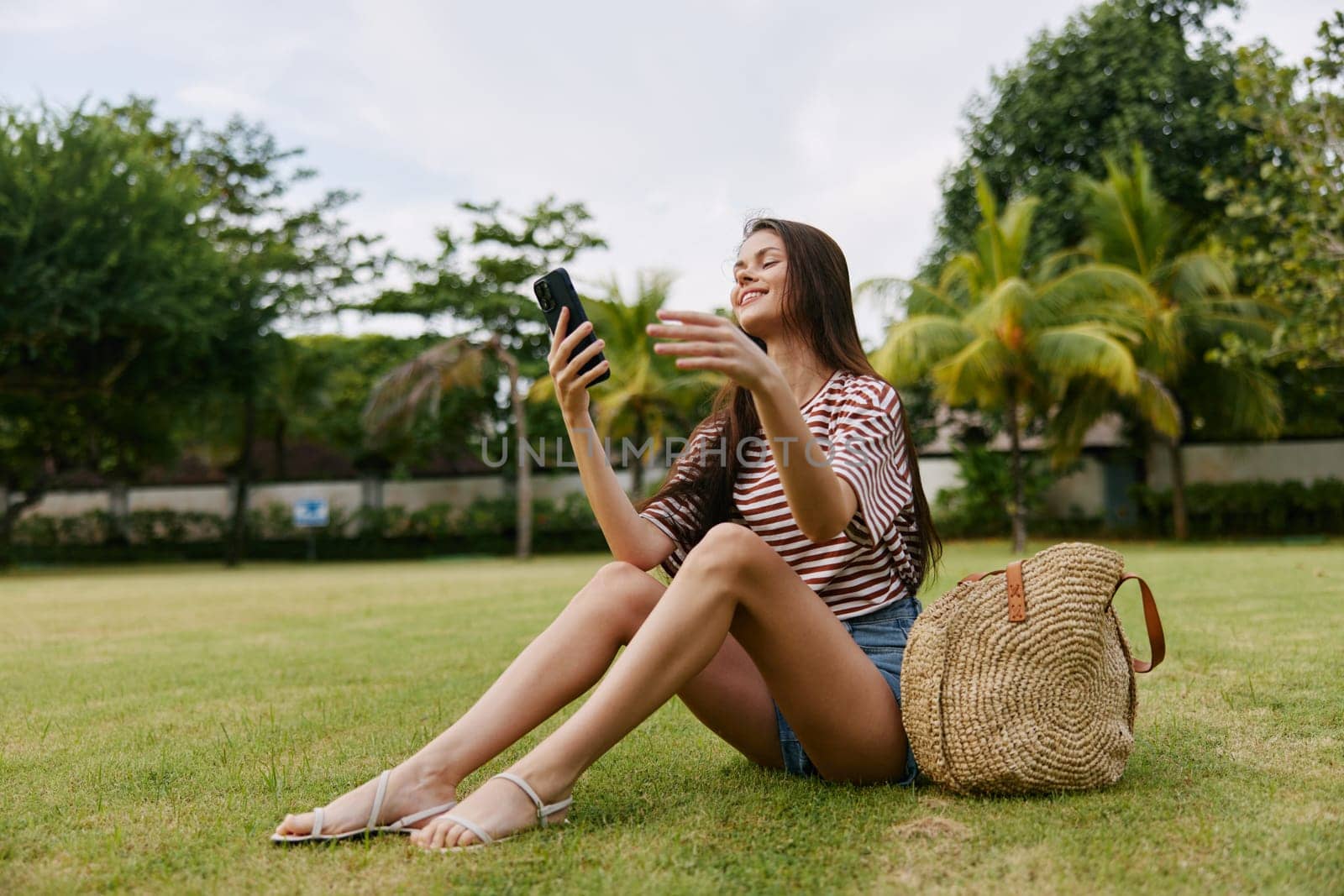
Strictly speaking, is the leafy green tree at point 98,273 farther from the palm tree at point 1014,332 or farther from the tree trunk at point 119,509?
the palm tree at point 1014,332

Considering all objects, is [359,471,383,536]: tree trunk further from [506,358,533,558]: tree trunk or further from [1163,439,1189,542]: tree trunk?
[1163,439,1189,542]: tree trunk

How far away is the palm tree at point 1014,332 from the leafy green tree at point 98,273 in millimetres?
10059

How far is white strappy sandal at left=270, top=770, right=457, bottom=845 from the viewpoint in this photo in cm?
205

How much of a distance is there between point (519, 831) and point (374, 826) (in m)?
0.28

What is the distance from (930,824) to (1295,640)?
339 cm

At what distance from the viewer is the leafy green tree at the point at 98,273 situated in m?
14.4

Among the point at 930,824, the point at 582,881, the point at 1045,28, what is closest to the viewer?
the point at 582,881

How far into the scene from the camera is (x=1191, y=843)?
1.93 meters

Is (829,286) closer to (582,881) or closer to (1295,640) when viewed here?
(582,881)

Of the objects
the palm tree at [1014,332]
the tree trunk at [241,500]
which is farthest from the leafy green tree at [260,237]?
the palm tree at [1014,332]

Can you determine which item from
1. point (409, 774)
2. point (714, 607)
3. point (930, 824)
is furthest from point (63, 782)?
point (930, 824)

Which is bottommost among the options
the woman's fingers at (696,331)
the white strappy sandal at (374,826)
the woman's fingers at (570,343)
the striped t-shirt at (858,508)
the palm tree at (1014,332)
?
the white strappy sandal at (374,826)

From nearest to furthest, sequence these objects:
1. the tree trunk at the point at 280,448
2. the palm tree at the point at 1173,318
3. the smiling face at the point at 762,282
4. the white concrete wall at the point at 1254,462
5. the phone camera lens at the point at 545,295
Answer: the phone camera lens at the point at 545,295, the smiling face at the point at 762,282, the palm tree at the point at 1173,318, the white concrete wall at the point at 1254,462, the tree trunk at the point at 280,448

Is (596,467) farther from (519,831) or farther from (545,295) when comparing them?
(519,831)
